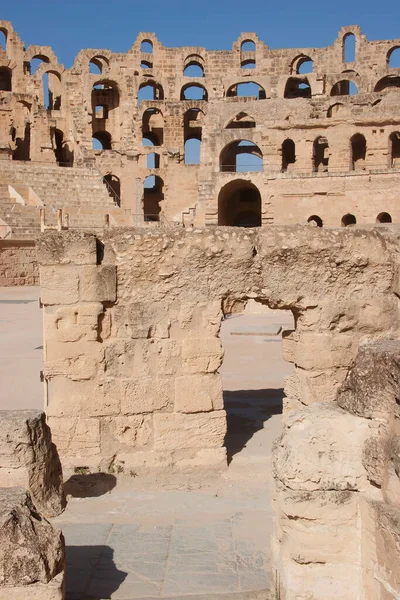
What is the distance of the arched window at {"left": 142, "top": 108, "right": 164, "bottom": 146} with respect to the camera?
39.8 m

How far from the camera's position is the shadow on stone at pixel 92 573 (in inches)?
176

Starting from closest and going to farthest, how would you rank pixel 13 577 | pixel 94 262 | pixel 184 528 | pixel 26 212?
1. pixel 13 577
2. pixel 184 528
3. pixel 94 262
4. pixel 26 212

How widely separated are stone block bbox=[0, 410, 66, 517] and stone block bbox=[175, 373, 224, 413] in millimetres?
1816

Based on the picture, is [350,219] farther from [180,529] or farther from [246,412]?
[180,529]

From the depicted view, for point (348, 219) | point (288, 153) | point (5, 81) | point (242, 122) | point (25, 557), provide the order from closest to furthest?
point (25, 557) → point (348, 219) → point (288, 153) → point (242, 122) → point (5, 81)

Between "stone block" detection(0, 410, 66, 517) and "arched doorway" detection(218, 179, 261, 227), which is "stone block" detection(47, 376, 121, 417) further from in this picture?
"arched doorway" detection(218, 179, 261, 227)

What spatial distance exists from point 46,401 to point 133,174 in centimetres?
3019

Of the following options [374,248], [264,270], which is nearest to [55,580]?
[264,270]

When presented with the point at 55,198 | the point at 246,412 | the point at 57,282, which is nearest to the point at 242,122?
the point at 55,198

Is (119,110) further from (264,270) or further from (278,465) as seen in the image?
(278,465)

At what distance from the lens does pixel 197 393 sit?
22.1ft

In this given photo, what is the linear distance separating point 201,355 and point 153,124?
115 ft

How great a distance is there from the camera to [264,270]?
6.66m

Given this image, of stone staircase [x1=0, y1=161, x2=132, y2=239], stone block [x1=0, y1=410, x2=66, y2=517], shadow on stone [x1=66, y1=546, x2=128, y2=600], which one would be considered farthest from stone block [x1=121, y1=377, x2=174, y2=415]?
stone staircase [x1=0, y1=161, x2=132, y2=239]
